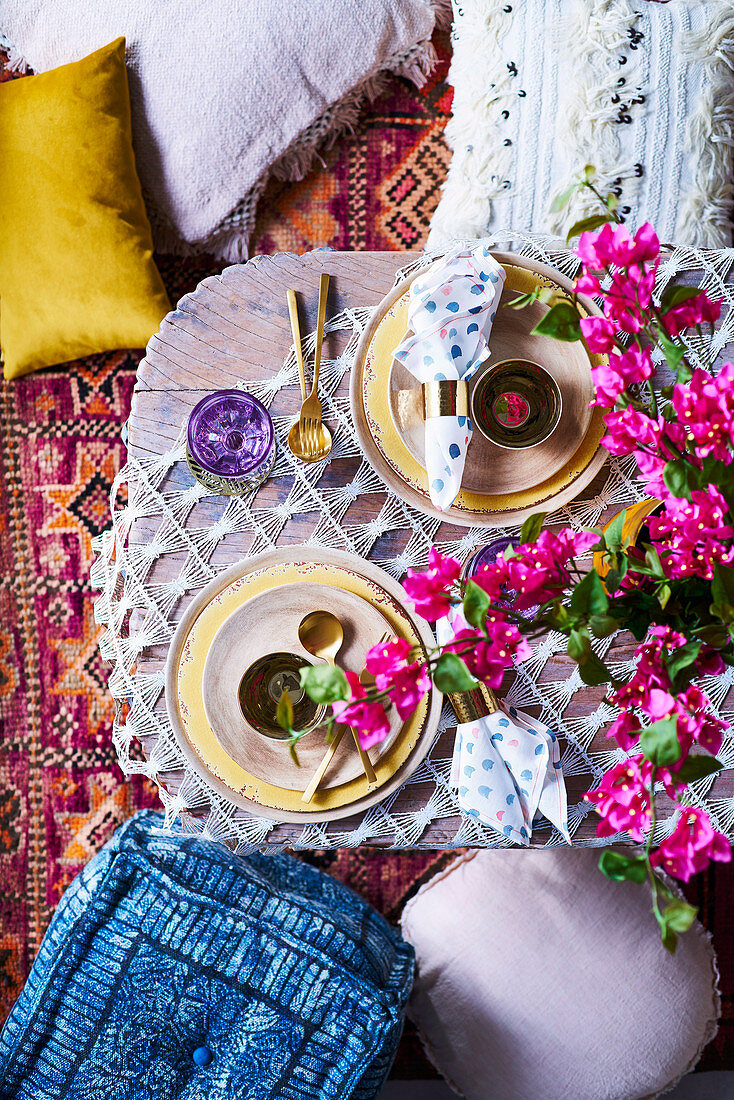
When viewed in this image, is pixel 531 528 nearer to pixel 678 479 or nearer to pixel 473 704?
pixel 678 479

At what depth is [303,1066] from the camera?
99cm

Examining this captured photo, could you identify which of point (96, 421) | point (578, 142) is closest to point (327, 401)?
point (578, 142)

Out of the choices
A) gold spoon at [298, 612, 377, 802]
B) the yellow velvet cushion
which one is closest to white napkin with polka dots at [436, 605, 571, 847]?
gold spoon at [298, 612, 377, 802]

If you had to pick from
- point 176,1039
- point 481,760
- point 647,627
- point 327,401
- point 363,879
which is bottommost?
point 363,879

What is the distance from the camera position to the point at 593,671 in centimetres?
56

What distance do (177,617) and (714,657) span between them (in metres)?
0.59

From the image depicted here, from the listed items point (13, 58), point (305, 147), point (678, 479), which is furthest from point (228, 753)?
point (13, 58)

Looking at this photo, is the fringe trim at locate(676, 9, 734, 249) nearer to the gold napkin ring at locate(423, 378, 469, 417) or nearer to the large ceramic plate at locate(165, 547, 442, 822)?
the gold napkin ring at locate(423, 378, 469, 417)

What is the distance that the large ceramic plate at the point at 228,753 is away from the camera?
0.87m

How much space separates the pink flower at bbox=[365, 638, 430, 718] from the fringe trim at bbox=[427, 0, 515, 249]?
78cm

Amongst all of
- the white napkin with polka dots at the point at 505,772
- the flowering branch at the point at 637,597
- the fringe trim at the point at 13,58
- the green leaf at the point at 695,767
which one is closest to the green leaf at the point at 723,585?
the flowering branch at the point at 637,597

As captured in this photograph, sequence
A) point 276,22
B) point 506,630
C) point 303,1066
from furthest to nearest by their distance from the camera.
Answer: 1. point 276,22
2. point 303,1066
3. point 506,630

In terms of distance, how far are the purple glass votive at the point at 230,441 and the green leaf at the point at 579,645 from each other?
0.47 metres

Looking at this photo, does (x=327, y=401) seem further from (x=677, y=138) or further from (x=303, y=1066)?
Result: (x=303, y=1066)
